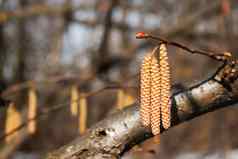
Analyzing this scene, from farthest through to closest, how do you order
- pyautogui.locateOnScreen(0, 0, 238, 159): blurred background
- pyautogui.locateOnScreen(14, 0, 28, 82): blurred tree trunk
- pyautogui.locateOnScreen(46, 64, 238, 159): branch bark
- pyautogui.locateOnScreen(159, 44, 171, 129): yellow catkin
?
pyautogui.locateOnScreen(14, 0, 28, 82): blurred tree trunk < pyautogui.locateOnScreen(0, 0, 238, 159): blurred background < pyautogui.locateOnScreen(46, 64, 238, 159): branch bark < pyautogui.locateOnScreen(159, 44, 171, 129): yellow catkin

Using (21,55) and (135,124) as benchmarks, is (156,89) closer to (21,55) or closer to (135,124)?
(135,124)

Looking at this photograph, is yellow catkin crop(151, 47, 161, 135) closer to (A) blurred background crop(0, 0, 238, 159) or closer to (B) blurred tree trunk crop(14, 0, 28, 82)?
(A) blurred background crop(0, 0, 238, 159)

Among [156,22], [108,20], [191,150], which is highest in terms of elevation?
[108,20]

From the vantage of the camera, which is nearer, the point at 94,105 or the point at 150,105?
the point at 150,105

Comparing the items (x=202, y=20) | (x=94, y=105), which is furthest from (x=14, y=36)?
(x=202, y=20)

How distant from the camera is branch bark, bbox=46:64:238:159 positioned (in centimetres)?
100

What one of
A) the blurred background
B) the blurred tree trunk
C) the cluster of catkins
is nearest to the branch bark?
the cluster of catkins

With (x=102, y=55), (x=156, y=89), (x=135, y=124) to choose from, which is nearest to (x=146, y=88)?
(x=156, y=89)

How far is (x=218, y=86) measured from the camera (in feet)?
3.27

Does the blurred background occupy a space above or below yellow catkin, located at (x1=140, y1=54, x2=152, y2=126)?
below

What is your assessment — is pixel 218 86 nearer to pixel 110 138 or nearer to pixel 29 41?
pixel 110 138

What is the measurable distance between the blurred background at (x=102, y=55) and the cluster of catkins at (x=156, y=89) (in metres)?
0.67

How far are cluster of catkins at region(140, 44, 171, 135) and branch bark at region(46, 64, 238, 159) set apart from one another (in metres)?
0.19

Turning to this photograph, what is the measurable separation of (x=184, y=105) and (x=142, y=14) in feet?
11.2
